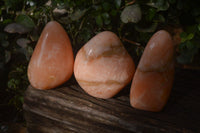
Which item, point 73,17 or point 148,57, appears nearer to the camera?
point 148,57

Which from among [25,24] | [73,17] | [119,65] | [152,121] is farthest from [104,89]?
[25,24]

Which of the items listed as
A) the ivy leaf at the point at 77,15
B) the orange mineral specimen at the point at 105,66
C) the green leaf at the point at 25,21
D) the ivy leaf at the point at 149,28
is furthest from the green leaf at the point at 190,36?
the green leaf at the point at 25,21

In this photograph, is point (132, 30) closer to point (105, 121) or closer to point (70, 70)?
point (70, 70)

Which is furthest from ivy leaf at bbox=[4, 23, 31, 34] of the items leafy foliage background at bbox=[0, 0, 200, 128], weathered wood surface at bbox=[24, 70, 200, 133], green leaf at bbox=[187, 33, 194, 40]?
green leaf at bbox=[187, 33, 194, 40]

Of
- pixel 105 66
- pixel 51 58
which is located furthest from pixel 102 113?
pixel 51 58

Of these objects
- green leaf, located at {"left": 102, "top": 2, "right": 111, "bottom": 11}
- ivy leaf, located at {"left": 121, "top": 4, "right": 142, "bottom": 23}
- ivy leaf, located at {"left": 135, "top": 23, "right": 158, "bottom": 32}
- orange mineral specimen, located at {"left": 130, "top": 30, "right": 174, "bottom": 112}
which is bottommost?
orange mineral specimen, located at {"left": 130, "top": 30, "right": 174, "bottom": 112}

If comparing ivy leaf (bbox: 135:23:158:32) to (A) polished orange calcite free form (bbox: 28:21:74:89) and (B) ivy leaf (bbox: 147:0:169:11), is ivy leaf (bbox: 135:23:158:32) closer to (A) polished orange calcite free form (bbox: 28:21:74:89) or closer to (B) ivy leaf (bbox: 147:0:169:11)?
(B) ivy leaf (bbox: 147:0:169:11)

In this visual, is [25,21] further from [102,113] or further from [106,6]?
[102,113]

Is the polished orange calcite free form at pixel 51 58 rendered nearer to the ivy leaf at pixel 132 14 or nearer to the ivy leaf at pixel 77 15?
the ivy leaf at pixel 77 15
